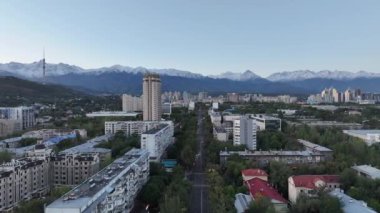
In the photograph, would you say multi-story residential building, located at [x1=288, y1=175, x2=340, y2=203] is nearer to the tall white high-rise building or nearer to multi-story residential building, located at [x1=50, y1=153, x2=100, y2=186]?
multi-story residential building, located at [x1=50, y1=153, x2=100, y2=186]

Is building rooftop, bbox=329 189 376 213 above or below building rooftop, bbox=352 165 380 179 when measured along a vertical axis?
below

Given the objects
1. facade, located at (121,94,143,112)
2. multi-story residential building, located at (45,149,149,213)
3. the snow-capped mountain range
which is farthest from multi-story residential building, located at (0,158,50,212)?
the snow-capped mountain range

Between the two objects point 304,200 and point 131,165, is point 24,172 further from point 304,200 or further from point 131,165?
point 304,200

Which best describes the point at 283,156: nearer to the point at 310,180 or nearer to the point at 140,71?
the point at 310,180

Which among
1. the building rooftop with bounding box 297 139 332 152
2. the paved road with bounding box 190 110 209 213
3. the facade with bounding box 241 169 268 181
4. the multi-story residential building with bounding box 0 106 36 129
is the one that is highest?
the multi-story residential building with bounding box 0 106 36 129

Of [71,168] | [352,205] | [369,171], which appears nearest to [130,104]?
[71,168]

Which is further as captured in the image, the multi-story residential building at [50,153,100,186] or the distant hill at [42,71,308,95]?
the distant hill at [42,71,308,95]

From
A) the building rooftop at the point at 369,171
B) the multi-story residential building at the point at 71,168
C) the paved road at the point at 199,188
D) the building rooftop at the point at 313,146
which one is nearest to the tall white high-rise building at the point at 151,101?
the paved road at the point at 199,188
